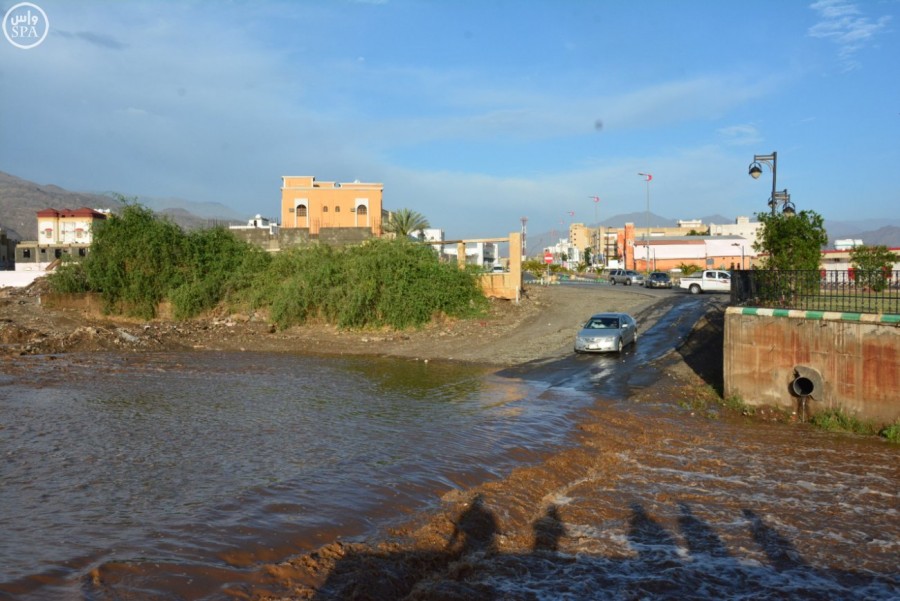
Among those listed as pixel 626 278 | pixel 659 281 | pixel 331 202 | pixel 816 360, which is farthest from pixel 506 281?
pixel 331 202

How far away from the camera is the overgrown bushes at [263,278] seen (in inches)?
1304

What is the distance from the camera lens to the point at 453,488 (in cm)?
1034

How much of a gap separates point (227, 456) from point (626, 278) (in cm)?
5437

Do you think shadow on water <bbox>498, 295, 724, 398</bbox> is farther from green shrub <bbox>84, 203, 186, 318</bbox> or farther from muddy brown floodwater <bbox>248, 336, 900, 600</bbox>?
green shrub <bbox>84, 203, 186, 318</bbox>

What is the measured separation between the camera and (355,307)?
107 feet

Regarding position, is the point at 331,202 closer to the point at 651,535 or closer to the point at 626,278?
the point at 626,278

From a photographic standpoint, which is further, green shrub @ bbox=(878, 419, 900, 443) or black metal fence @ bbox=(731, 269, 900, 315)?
black metal fence @ bbox=(731, 269, 900, 315)

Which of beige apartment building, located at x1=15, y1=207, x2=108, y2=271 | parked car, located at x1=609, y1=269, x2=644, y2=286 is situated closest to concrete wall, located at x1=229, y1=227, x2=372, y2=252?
parked car, located at x1=609, y1=269, x2=644, y2=286

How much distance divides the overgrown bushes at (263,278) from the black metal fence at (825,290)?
1603 cm

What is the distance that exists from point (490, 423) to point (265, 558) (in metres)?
7.83

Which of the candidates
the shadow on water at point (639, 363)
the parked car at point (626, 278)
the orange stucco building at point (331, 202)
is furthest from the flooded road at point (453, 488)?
the orange stucco building at point (331, 202)

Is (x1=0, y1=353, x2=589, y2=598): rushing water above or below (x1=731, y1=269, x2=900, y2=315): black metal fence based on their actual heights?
below

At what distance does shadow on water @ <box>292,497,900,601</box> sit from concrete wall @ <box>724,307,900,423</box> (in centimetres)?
749

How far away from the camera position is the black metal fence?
49.8ft
